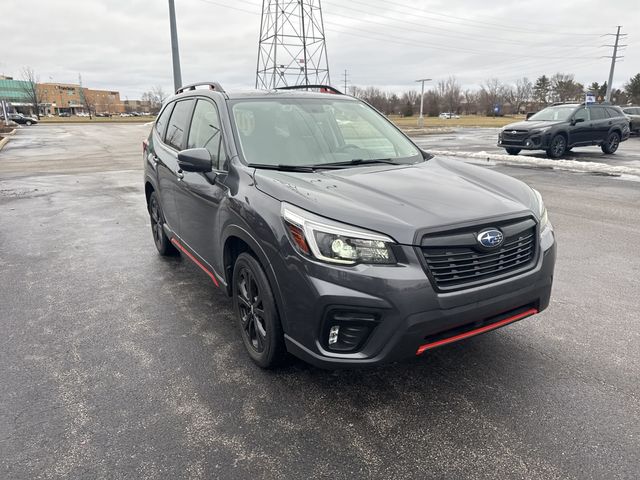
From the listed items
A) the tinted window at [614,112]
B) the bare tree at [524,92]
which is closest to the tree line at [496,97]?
the bare tree at [524,92]

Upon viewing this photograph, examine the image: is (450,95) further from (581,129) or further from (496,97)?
(581,129)

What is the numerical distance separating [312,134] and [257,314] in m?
1.53

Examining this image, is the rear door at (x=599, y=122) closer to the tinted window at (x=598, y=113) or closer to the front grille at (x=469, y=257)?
the tinted window at (x=598, y=113)

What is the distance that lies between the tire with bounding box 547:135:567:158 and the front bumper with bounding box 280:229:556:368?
14.7 meters

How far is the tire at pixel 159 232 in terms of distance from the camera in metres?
5.44

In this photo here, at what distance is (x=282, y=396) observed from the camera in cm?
288

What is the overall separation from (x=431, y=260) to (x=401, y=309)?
1.03 ft

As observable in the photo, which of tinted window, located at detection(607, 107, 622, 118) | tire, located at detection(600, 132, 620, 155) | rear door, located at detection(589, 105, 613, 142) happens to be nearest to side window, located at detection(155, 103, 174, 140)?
rear door, located at detection(589, 105, 613, 142)

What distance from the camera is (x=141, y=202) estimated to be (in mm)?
9031

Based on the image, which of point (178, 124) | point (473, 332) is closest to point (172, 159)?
point (178, 124)

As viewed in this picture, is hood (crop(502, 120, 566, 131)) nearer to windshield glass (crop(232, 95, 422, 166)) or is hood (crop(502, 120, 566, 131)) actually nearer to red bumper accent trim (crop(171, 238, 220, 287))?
windshield glass (crop(232, 95, 422, 166))

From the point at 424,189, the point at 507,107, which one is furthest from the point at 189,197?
the point at 507,107

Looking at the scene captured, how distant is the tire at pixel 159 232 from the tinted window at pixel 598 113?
16088 millimetres

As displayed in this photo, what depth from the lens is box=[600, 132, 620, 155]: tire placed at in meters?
17.1
